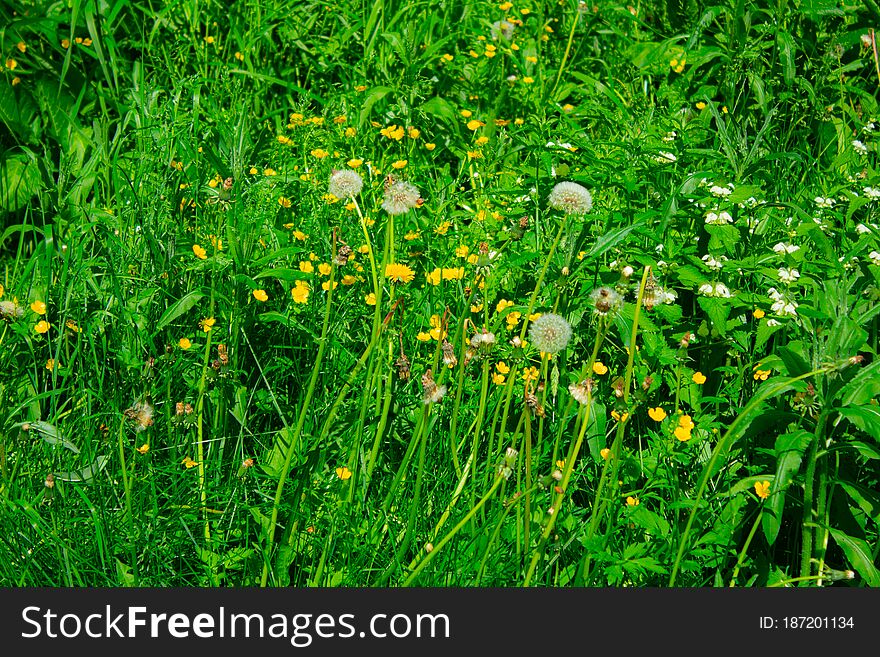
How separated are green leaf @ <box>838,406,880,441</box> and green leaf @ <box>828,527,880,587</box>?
244 millimetres

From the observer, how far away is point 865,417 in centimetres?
173

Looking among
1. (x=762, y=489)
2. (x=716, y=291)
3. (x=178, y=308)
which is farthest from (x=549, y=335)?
(x=178, y=308)

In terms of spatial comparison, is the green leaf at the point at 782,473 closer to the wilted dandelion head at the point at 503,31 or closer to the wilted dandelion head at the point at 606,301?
the wilted dandelion head at the point at 606,301

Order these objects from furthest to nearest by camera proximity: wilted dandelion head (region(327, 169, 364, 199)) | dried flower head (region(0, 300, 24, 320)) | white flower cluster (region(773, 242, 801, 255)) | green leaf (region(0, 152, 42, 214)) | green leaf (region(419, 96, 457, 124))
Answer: green leaf (region(419, 96, 457, 124)) < green leaf (region(0, 152, 42, 214)) < white flower cluster (region(773, 242, 801, 255)) < dried flower head (region(0, 300, 24, 320)) < wilted dandelion head (region(327, 169, 364, 199))

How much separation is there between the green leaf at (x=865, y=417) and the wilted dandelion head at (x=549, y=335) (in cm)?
53

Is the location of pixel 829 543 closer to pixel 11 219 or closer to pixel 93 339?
pixel 93 339

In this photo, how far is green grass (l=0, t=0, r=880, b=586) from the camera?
188cm

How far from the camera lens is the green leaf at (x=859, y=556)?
1835 millimetres

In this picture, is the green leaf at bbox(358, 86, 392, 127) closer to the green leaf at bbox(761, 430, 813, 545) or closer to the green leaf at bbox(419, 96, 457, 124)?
the green leaf at bbox(419, 96, 457, 124)

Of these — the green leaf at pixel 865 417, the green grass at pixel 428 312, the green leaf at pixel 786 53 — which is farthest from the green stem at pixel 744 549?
the green leaf at pixel 786 53

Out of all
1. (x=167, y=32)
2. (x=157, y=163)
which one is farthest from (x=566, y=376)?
(x=167, y=32)

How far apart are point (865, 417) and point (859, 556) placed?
310 mm

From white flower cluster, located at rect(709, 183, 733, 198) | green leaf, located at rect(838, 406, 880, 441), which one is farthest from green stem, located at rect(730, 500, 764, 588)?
white flower cluster, located at rect(709, 183, 733, 198)

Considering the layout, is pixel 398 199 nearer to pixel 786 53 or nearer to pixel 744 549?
pixel 744 549
